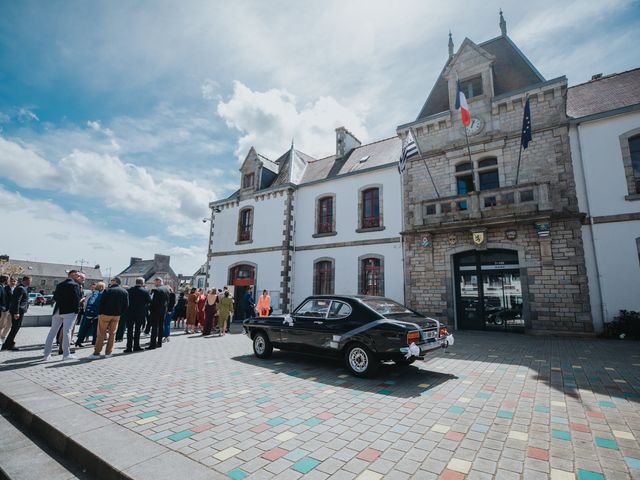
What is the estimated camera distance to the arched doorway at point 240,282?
18.8 m

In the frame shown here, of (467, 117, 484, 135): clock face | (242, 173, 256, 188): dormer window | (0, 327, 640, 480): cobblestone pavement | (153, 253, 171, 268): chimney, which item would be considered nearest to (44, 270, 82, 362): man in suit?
(0, 327, 640, 480): cobblestone pavement

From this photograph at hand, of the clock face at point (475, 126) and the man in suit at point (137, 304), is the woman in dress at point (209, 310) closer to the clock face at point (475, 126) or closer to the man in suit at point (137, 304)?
the man in suit at point (137, 304)

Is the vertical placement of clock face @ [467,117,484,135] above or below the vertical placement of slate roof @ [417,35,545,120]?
below

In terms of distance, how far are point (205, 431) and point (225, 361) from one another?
12.4 feet

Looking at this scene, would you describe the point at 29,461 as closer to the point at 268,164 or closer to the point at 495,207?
the point at 495,207

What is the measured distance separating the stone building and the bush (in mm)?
549

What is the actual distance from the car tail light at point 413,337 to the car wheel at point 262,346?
3.23 m

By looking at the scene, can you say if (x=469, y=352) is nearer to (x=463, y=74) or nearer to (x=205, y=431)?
(x=205, y=431)

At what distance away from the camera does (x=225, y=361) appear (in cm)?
685

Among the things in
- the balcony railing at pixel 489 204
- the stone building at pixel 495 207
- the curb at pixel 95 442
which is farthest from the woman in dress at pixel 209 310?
the balcony railing at pixel 489 204

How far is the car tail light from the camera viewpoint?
5.07 metres

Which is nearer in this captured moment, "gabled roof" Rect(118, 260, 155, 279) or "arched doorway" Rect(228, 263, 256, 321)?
"arched doorway" Rect(228, 263, 256, 321)

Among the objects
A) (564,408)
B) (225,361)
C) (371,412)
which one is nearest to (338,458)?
(371,412)

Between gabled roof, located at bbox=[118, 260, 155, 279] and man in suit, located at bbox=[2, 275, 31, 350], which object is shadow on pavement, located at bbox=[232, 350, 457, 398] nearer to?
man in suit, located at bbox=[2, 275, 31, 350]
